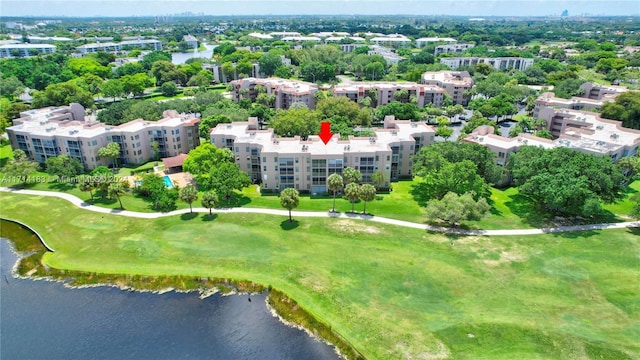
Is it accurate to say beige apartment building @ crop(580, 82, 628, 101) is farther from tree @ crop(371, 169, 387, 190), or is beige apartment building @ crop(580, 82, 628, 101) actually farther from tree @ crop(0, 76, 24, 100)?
tree @ crop(0, 76, 24, 100)

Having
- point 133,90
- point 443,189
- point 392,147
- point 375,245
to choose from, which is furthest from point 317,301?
point 133,90

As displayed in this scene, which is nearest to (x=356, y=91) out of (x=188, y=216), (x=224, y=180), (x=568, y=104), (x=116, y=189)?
(x=568, y=104)

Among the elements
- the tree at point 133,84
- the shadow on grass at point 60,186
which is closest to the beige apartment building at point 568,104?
the shadow on grass at point 60,186

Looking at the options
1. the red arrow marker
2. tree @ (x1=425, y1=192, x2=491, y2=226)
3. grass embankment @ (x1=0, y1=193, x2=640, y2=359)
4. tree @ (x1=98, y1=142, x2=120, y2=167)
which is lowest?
grass embankment @ (x1=0, y1=193, x2=640, y2=359)

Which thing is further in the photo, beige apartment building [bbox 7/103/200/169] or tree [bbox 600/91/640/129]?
tree [bbox 600/91/640/129]

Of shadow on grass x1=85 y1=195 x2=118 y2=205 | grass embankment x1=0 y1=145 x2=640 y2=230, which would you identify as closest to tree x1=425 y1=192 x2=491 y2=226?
grass embankment x1=0 y1=145 x2=640 y2=230

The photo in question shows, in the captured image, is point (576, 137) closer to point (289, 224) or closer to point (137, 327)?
point (289, 224)

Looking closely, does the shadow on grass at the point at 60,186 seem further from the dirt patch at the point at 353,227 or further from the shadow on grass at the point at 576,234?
the shadow on grass at the point at 576,234
